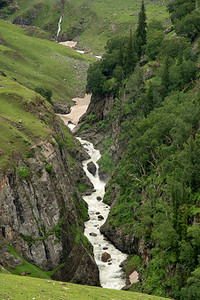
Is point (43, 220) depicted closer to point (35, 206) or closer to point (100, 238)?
point (35, 206)

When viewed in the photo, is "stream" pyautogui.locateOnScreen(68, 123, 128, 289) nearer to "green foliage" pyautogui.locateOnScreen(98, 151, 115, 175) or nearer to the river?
the river

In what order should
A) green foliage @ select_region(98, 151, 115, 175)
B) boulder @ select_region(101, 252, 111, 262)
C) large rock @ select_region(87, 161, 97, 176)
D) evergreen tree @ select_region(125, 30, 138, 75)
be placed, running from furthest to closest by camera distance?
evergreen tree @ select_region(125, 30, 138, 75) < large rock @ select_region(87, 161, 97, 176) < green foliage @ select_region(98, 151, 115, 175) < boulder @ select_region(101, 252, 111, 262)

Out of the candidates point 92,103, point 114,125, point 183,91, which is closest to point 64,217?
point 183,91

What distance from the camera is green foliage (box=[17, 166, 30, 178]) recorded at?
3179 inches

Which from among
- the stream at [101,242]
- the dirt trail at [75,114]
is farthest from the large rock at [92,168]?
the dirt trail at [75,114]

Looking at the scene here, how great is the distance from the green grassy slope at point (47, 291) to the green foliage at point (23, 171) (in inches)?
1033

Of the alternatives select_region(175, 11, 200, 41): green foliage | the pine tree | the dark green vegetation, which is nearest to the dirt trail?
the dark green vegetation

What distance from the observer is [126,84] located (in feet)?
472

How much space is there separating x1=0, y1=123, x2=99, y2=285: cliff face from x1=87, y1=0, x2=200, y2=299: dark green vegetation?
36.7 ft

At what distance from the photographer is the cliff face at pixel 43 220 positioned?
245ft

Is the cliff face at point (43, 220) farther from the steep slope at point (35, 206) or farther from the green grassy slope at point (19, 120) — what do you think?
the green grassy slope at point (19, 120)

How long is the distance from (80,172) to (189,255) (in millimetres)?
65244

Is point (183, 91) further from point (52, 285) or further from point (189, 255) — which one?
point (52, 285)

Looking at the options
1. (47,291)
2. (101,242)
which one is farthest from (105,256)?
(47,291)
